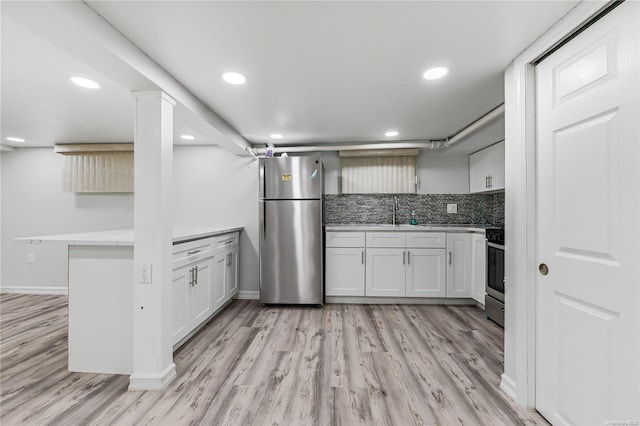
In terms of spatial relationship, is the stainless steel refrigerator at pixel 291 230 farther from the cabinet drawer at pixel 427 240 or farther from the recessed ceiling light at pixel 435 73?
the recessed ceiling light at pixel 435 73

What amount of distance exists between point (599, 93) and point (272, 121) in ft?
8.01

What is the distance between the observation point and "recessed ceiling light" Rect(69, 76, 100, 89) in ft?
6.58

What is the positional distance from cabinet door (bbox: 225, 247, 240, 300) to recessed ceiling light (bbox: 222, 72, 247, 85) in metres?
2.10

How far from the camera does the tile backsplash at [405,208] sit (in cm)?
401

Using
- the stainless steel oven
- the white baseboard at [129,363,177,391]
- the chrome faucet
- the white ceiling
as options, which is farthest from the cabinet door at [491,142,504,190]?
the white baseboard at [129,363,177,391]

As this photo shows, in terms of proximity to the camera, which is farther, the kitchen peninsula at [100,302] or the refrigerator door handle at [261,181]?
the refrigerator door handle at [261,181]

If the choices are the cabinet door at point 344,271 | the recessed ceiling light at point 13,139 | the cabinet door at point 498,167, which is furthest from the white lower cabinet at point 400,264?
the recessed ceiling light at point 13,139

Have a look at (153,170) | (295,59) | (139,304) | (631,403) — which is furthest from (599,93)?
(139,304)

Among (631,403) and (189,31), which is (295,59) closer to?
(189,31)

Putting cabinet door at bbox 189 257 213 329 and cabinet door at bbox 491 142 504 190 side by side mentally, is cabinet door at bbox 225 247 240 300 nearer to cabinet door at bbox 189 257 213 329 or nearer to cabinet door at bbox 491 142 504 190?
cabinet door at bbox 189 257 213 329

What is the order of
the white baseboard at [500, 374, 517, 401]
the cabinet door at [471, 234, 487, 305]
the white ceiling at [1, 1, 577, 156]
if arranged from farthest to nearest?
the cabinet door at [471, 234, 487, 305] < the white baseboard at [500, 374, 517, 401] < the white ceiling at [1, 1, 577, 156]

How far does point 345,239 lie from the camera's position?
11.7ft

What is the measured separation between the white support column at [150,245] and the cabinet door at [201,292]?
2.08ft

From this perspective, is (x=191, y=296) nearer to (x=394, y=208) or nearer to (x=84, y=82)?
(x=84, y=82)
